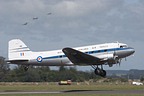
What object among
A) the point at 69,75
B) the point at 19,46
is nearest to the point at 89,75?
the point at 69,75

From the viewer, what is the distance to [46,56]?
183 feet

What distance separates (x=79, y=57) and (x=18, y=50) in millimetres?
9727

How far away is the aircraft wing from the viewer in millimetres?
53062

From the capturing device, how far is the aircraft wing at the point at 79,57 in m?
53.1

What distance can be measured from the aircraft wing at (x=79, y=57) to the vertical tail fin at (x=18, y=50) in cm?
670

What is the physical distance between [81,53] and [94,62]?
2492 mm

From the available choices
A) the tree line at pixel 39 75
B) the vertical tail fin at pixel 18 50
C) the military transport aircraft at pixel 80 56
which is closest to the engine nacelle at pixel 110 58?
the military transport aircraft at pixel 80 56

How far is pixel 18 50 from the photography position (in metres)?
59.2

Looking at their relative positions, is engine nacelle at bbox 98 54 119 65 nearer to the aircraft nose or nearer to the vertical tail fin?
the aircraft nose

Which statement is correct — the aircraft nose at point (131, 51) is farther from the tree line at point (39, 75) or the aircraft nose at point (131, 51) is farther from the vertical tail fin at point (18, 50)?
the tree line at point (39, 75)

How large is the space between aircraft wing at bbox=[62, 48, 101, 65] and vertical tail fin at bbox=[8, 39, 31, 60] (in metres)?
6.70

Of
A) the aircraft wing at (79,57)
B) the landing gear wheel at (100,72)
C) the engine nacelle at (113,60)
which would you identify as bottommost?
the landing gear wheel at (100,72)

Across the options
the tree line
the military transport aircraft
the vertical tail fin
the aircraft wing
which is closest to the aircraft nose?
the military transport aircraft

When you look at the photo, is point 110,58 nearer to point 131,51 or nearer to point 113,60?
point 113,60
